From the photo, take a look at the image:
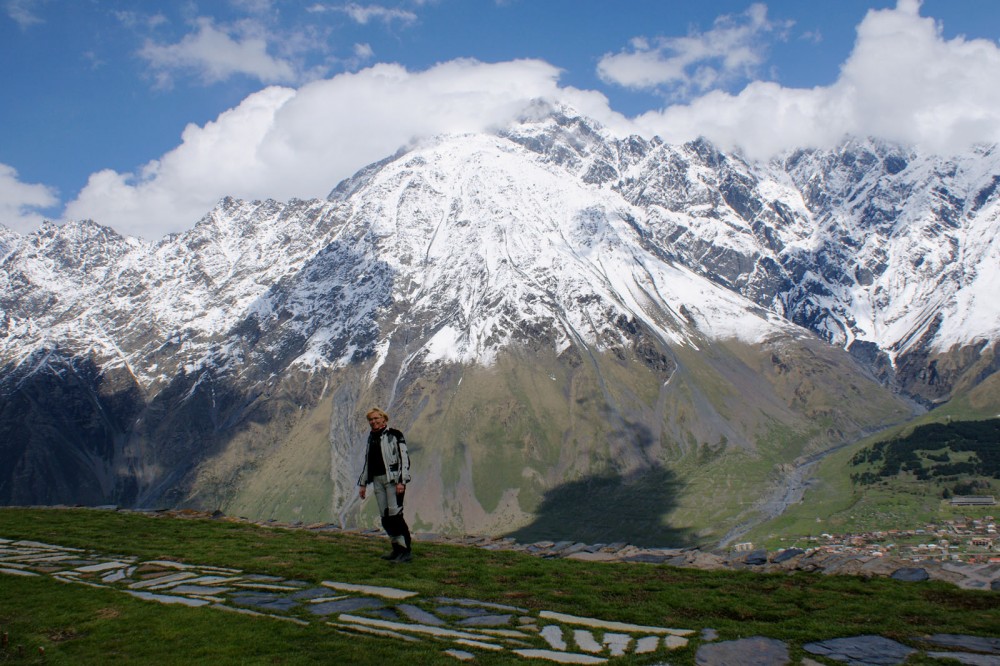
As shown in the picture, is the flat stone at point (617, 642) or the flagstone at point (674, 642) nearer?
the flat stone at point (617, 642)

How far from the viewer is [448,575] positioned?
24203 mm

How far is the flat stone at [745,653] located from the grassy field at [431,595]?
32 cm

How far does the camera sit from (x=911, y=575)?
80.3 ft

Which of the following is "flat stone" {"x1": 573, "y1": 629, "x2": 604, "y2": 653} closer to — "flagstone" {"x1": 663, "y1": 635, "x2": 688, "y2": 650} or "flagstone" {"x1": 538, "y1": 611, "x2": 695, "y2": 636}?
"flagstone" {"x1": 538, "y1": 611, "x2": 695, "y2": 636}

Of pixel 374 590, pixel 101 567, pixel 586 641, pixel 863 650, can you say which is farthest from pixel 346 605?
pixel 863 650

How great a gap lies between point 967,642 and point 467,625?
11808 millimetres

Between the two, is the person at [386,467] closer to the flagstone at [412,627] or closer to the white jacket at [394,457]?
the white jacket at [394,457]

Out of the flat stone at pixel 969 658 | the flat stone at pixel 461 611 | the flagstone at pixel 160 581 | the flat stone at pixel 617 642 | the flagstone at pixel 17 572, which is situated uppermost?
the flagstone at pixel 17 572

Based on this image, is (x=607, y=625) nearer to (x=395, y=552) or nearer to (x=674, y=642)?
(x=674, y=642)

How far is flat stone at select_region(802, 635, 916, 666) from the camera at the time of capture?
16109mm

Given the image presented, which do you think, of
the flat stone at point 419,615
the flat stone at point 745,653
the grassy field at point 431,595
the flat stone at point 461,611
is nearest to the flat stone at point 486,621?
the flat stone at point 461,611

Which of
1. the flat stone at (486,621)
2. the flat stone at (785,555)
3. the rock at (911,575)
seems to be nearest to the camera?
the flat stone at (486,621)

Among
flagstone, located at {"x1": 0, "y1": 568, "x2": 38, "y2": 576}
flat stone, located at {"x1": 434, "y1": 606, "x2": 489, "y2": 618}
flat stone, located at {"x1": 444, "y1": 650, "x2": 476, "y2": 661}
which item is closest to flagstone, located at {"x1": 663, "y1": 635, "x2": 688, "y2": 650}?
flat stone, located at {"x1": 444, "y1": 650, "x2": 476, "y2": 661}

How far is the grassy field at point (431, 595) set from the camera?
16.2 metres
